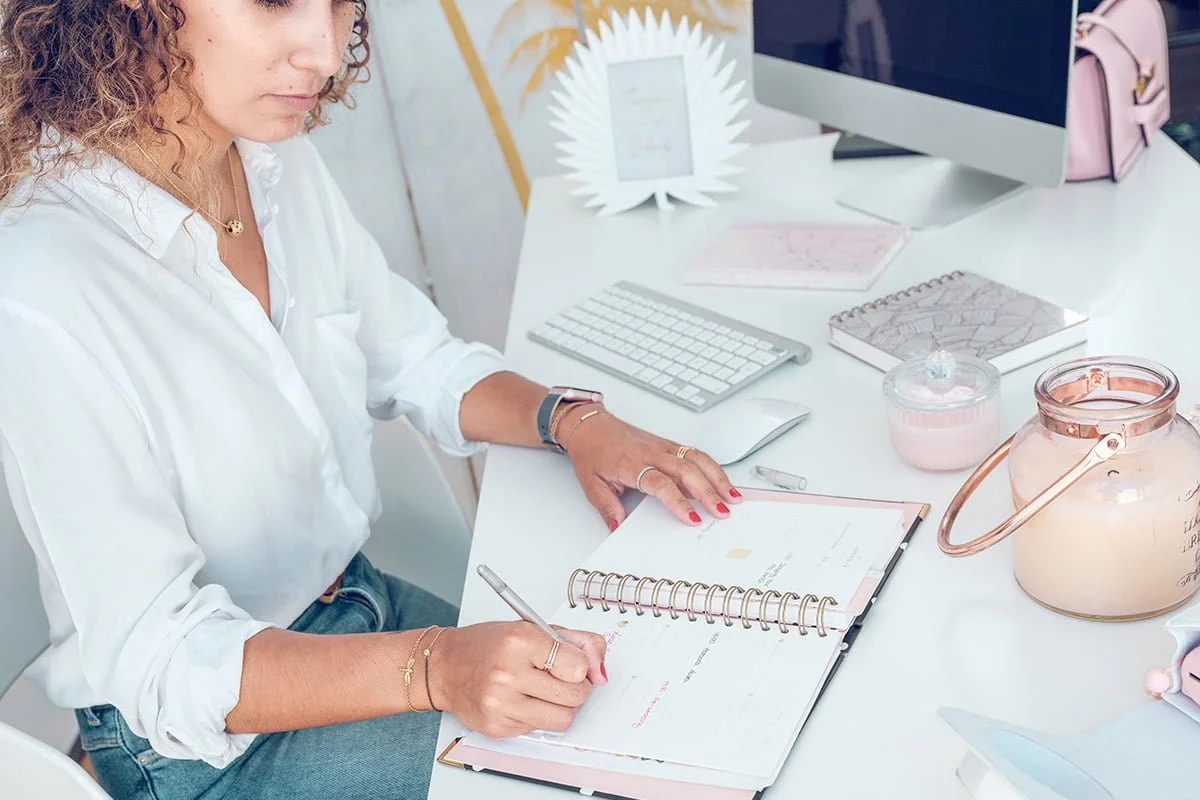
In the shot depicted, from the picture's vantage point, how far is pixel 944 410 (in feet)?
3.05

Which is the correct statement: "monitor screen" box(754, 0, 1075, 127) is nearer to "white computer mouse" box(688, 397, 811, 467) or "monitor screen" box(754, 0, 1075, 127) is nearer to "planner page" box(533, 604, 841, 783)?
"white computer mouse" box(688, 397, 811, 467)

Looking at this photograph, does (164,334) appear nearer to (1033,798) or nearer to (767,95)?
(1033,798)

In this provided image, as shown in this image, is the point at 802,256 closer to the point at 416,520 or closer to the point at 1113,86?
Result: the point at 1113,86

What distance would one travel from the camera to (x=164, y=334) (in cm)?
100

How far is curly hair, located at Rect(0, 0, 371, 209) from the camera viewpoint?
97cm

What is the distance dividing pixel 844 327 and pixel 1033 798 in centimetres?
66

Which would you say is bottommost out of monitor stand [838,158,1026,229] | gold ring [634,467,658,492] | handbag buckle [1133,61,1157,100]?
monitor stand [838,158,1026,229]

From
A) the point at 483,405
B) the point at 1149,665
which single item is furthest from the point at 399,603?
the point at 1149,665

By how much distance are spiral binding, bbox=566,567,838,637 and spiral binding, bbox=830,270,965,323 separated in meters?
0.46

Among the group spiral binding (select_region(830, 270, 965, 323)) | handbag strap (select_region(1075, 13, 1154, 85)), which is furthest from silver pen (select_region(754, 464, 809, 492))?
handbag strap (select_region(1075, 13, 1154, 85))

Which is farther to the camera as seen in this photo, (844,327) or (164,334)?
(844,327)

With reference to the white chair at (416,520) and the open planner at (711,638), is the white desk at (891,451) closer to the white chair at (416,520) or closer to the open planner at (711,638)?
the open planner at (711,638)

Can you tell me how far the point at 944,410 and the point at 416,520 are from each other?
734 millimetres

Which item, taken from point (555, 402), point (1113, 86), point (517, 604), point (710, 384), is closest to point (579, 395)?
point (555, 402)
